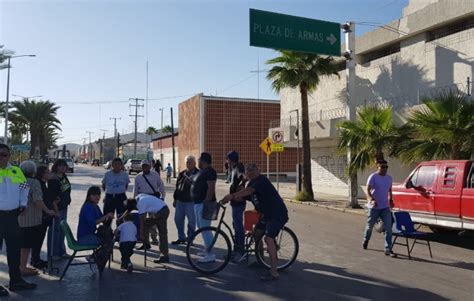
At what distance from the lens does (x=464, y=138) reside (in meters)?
13.1

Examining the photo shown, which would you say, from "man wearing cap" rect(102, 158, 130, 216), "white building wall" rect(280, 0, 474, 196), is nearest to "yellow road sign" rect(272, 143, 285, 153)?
"white building wall" rect(280, 0, 474, 196)

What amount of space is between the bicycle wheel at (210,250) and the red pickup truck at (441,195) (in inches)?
201

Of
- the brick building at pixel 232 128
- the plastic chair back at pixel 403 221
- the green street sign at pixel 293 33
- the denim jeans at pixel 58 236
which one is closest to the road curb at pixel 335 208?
the green street sign at pixel 293 33

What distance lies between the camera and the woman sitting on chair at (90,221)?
7895 millimetres

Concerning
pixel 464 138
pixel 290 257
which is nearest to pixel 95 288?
pixel 290 257

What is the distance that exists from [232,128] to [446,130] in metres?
35.1

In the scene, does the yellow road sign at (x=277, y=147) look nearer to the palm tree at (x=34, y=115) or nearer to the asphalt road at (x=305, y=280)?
the asphalt road at (x=305, y=280)

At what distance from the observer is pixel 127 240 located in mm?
8180

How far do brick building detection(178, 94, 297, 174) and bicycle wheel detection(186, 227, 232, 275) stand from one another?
38.2 metres

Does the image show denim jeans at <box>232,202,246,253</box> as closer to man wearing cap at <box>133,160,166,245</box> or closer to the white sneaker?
the white sneaker

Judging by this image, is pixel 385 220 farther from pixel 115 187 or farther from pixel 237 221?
pixel 115 187

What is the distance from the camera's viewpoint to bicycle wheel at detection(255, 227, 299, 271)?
27.4 ft

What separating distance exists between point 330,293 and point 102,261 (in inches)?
135

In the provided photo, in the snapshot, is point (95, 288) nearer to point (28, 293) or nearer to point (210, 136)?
point (28, 293)
